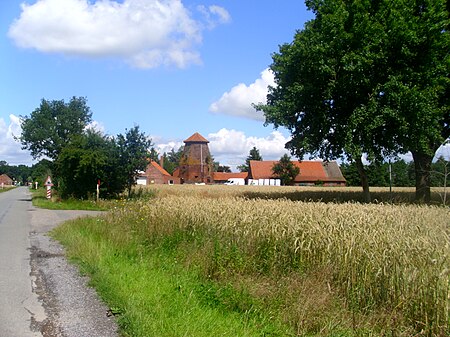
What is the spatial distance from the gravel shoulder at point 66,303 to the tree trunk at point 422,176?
20.8 metres

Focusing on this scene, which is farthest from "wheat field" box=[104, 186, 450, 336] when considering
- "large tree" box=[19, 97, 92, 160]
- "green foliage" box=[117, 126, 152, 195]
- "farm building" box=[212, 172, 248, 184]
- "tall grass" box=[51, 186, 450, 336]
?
"farm building" box=[212, 172, 248, 184]

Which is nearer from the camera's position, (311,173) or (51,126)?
(51,126)

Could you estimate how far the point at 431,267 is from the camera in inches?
204

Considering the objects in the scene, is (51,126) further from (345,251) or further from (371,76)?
(345,251)

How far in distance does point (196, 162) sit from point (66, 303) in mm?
105916

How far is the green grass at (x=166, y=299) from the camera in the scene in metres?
5.35

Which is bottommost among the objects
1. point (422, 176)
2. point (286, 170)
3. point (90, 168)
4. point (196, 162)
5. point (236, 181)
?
point (422, 176)

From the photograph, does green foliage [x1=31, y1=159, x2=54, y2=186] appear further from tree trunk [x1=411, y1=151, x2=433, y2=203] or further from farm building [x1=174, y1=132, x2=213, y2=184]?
tree trunk [x1=411, y1=151, x2=433, y2=203]

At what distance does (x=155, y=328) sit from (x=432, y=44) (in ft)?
71.2

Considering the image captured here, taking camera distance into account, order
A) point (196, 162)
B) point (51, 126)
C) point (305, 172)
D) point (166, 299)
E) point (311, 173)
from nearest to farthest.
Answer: point (166, 299)
point (51, 126)
point (311, 173)
point (305, 172)
point (196, 162)

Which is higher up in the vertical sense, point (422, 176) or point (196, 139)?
point (196, 139)

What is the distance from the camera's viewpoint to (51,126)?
2009 inches

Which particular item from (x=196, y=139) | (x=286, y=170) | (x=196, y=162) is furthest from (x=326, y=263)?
(x=196, y=139)

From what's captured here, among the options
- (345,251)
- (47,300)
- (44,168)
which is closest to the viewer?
(345,251)
